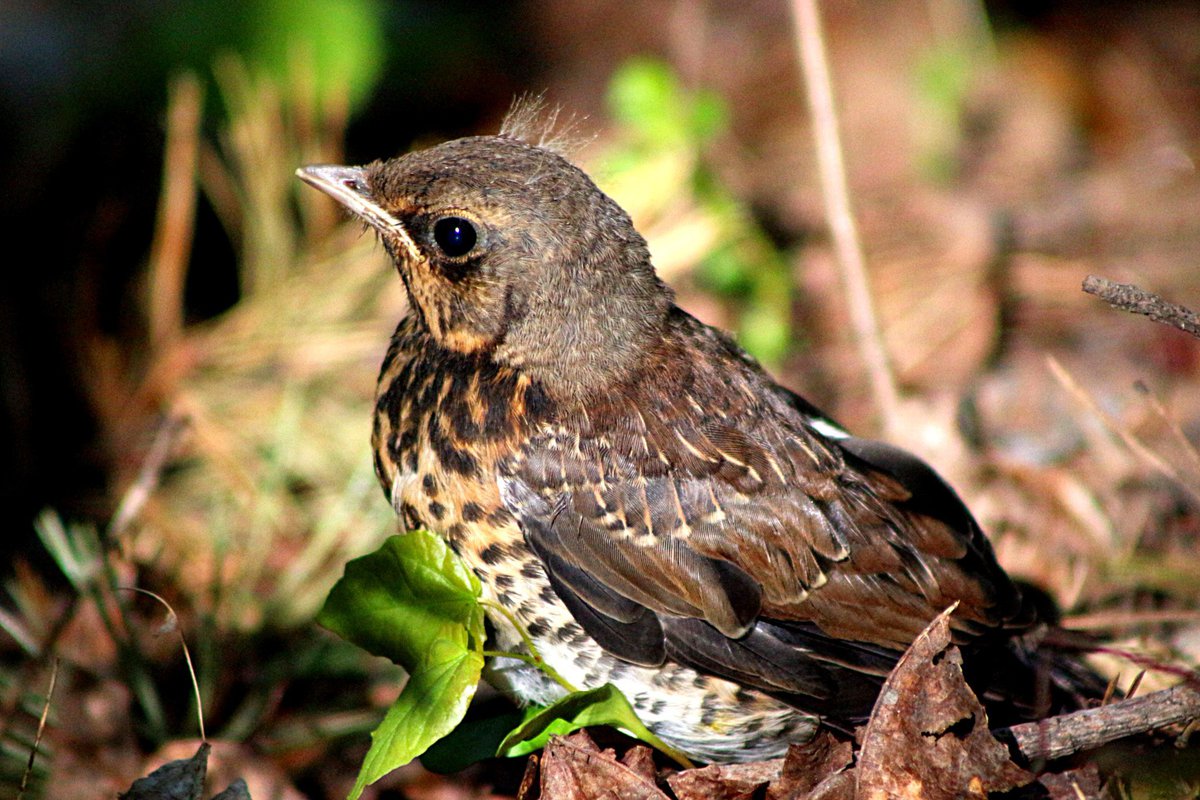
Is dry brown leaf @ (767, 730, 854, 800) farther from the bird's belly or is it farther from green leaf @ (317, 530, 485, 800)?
green leaf @ (317, 530, 485, 800)

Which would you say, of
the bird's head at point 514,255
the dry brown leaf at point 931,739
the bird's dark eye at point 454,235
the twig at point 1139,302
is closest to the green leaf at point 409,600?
the bird's head at point 514,255

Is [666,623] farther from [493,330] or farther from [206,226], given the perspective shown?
[206,226]

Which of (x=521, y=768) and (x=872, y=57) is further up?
(x=872, y=57)

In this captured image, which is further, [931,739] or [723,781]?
[723,781]

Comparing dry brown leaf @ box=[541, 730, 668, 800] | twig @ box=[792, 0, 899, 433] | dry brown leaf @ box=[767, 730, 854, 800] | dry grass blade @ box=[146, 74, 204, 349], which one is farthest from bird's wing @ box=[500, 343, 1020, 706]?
dry grass blade @ box=[146, 74, 204, 349]

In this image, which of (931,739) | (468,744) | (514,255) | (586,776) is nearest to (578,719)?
(586,776)

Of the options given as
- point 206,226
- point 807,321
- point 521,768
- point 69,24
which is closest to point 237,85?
point 206,226

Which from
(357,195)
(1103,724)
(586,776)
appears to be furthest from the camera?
(357,195)

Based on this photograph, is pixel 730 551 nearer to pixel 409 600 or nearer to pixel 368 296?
pixel 409 600
